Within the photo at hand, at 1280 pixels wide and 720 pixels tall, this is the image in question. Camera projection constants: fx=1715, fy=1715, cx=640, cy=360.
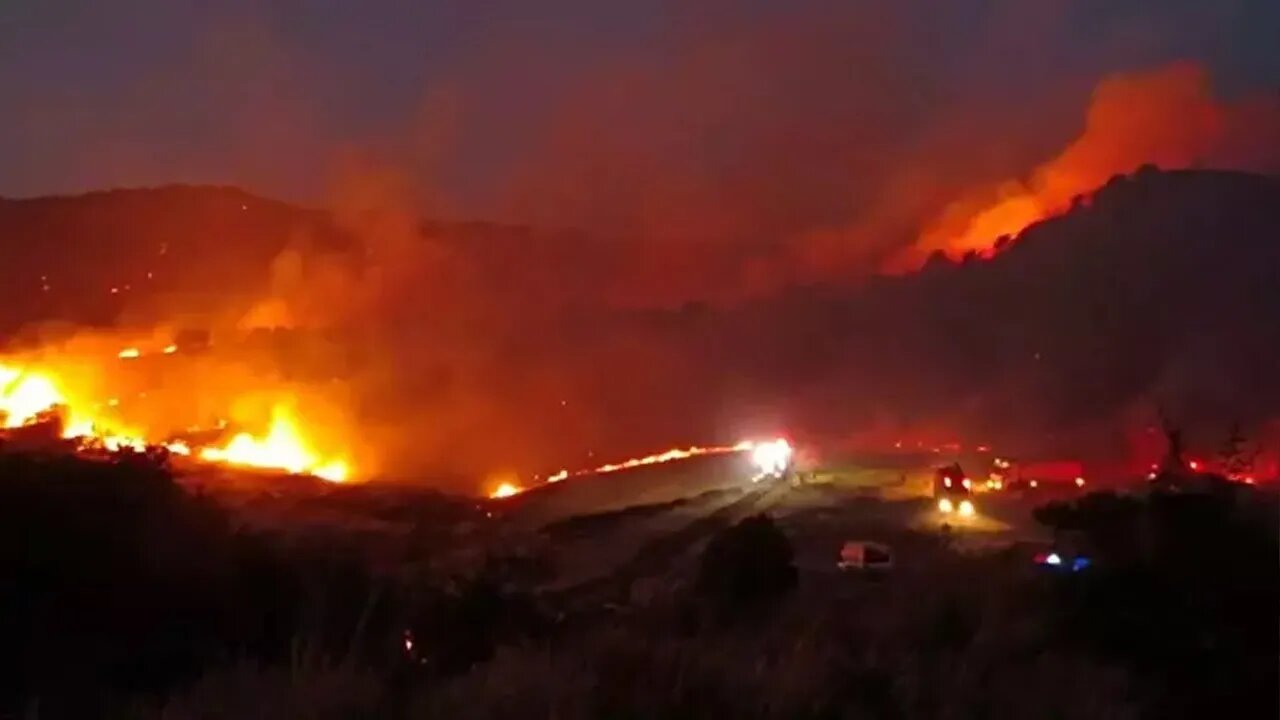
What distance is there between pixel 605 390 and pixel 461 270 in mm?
18166

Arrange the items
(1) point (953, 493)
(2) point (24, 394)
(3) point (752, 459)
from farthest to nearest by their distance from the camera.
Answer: (2) point (24, 394)
(3) point (752, 459)
(1) point (953, 493)

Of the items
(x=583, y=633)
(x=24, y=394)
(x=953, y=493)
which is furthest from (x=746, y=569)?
(x=24, y=394)

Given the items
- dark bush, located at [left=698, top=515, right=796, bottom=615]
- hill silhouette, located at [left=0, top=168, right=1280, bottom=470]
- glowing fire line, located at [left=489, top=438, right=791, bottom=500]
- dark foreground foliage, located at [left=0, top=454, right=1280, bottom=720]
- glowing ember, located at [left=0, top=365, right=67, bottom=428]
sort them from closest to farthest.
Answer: dark foreground foliage, located at [left=0, top=454, right=1280, bottom=720]
dark bush, located at [left=698, top=515, right=796, bottom=615]
glowing fire line, located at [left=489, top=438, right=791, bottom=500]
glowing ember, located at [left=0, top=365, right=67, bottom=428]
hill silhouette, located at [left=0, top=168, right=1280, bottom=470]

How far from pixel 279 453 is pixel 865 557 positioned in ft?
154

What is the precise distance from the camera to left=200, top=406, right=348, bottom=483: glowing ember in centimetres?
7306

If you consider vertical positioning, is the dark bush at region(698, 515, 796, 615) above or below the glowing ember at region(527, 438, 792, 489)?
below

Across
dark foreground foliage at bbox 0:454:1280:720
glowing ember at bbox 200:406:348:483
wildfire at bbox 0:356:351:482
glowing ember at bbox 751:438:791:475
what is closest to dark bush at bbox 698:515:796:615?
dark foreground foliage at bbox 0:454:1280:720

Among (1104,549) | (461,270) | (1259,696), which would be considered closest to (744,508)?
(1104,549)

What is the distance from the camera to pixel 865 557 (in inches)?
1435

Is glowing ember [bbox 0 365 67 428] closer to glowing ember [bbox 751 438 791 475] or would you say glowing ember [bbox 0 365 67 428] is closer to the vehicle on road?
glowing ember [bbox 751 438 791 475]

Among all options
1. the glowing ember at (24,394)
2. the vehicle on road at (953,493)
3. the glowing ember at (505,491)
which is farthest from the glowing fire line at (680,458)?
the glowing ember at (24,394)

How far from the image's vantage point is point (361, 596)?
20.9 m

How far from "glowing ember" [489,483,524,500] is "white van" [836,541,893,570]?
3191 centimetres

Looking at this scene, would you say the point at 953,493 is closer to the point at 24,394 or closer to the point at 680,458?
the point at 680,458
